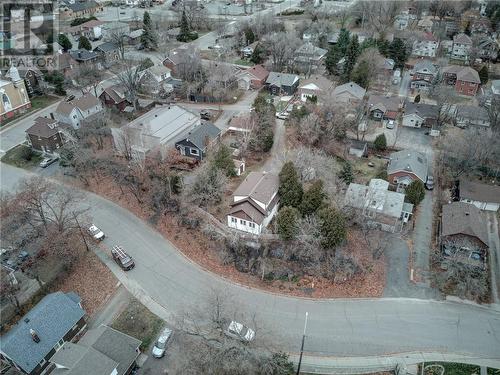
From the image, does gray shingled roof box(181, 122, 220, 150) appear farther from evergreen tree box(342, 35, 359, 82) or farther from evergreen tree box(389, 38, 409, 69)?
evergreen tree box(389, 38, 409, 69)

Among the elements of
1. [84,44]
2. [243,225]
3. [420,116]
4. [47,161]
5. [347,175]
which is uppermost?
[84,44]

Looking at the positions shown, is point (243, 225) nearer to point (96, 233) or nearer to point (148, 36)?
point (96, 233)

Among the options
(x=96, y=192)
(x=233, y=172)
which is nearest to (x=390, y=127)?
(x=233, y=172)

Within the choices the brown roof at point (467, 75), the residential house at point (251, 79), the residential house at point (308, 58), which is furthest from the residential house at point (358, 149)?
the brown roof at point (467, 75)

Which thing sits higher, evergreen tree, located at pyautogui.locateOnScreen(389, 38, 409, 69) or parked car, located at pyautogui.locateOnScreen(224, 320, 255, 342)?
evergreen tree, located at pyautogui.locateOnScreen(389, 38, 409, 69)

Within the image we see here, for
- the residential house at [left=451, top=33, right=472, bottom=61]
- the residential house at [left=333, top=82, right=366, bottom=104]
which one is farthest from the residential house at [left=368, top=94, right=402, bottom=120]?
the residential house at [left=451, top=33, right=472, bottom=61]

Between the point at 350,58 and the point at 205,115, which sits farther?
the point at 350,58

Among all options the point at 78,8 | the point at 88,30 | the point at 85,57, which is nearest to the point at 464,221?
the point at 85,57
